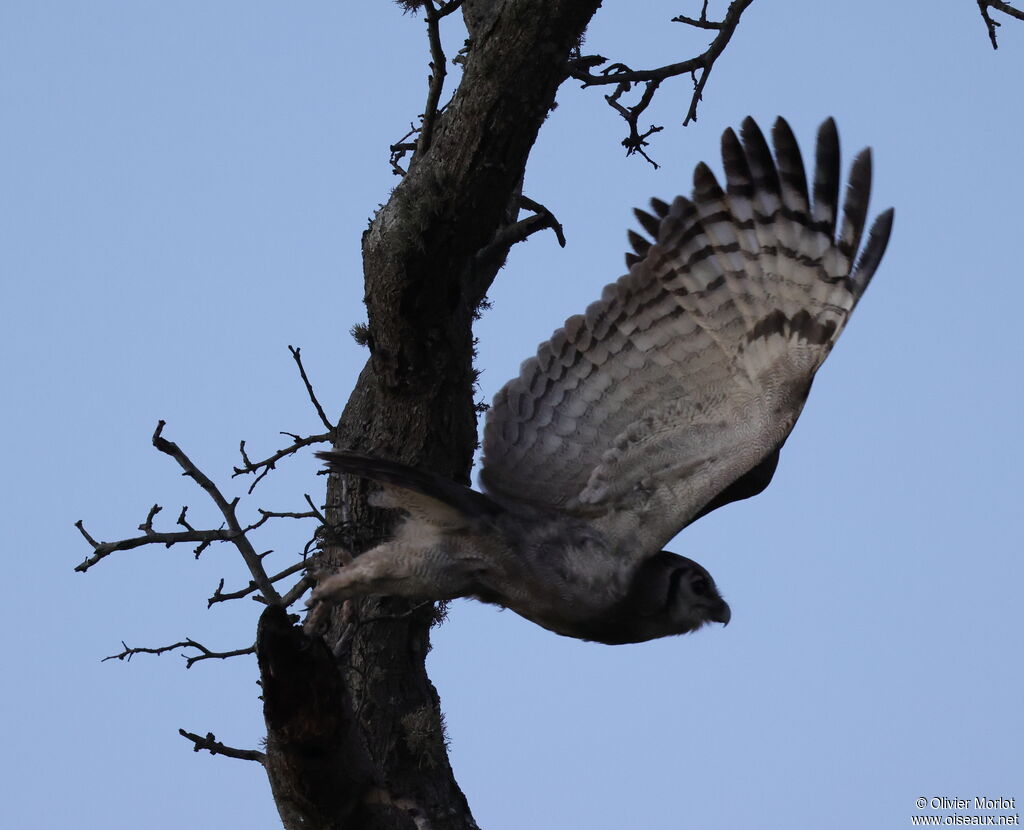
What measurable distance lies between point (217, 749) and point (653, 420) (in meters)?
1.87

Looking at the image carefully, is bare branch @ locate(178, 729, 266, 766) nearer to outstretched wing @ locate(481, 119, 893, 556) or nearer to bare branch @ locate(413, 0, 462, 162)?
outstretched wing @ locate(481, 119, 893, 556)

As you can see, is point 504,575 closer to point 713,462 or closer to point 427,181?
point 713,462

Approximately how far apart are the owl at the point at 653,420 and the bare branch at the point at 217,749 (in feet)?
2.39

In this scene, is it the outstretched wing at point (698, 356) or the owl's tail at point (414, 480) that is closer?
the owl's tail at point (414, 480)

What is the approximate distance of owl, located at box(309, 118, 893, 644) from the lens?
444 centimetres

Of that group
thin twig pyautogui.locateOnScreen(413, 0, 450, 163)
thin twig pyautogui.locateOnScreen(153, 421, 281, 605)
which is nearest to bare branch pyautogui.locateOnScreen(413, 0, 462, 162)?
thin twig pyautogui.locateOnScreen(413, 0, 450, 163)

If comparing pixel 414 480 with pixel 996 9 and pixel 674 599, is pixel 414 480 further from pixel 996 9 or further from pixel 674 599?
pixel 996 9

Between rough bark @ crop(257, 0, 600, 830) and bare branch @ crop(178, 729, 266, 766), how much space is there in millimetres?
127

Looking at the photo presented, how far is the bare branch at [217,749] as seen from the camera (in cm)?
386

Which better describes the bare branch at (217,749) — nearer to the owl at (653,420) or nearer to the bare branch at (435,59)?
the owl at (653,420)

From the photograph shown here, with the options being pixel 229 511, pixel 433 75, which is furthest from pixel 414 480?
pixel 433 75

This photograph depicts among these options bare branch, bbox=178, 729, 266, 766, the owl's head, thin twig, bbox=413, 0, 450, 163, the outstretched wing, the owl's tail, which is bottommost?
bare branch, bbox=178, 729, 266, 766

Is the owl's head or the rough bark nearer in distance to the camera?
the owl's head

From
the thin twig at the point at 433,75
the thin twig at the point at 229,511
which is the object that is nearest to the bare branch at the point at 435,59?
the thin twig at the point at 433,75
